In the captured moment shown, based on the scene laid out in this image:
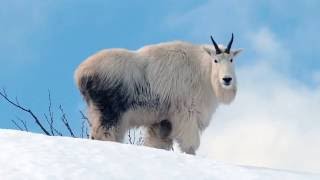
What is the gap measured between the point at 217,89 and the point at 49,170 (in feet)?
17.1

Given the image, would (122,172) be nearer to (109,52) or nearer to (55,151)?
(55,151)

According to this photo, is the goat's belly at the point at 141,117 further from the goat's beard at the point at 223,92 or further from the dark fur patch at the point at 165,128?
the goat's beard at the point at 223,92

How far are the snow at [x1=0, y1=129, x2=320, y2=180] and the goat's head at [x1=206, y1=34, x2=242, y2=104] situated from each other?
13.6ft

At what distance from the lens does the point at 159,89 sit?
33.8 ft

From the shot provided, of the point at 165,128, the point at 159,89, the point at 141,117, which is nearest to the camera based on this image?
the point at 141,117

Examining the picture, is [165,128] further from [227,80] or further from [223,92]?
[227,80]

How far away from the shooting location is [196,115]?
10.4 m

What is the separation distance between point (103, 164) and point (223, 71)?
480cm

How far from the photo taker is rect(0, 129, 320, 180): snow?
557cm

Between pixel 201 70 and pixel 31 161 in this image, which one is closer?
pixel 31 161

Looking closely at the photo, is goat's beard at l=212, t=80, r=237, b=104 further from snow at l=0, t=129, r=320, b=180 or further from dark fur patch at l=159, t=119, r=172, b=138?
snow at l=0, t=129, r=320, b=180

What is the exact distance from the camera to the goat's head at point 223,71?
10398 millimetres

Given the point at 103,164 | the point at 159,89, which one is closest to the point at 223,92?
the point at 159,89

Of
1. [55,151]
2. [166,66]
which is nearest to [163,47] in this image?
[166,66]
